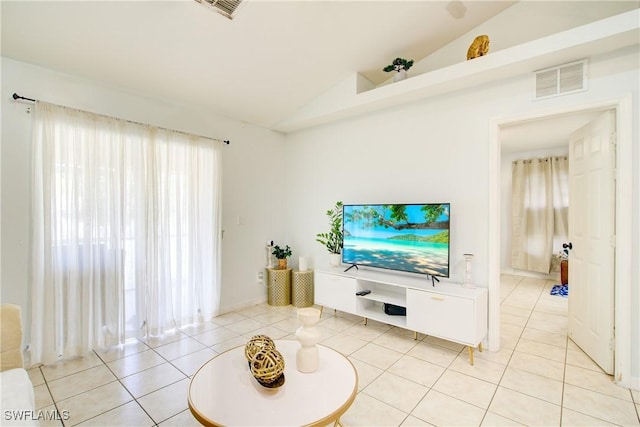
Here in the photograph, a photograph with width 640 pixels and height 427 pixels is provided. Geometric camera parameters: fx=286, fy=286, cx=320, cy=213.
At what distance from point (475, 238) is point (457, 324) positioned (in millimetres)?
844

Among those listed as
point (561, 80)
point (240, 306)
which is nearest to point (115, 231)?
point (240, 306)

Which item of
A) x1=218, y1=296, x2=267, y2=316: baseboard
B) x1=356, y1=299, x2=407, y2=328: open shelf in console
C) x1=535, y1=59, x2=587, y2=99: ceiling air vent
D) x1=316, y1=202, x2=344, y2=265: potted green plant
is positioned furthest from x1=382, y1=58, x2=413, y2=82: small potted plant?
x1=218, y1=296, x2=267, y2=316: baseboard

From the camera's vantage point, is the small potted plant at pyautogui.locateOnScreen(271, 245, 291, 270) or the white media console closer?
the white media console

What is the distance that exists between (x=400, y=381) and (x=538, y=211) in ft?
16.3

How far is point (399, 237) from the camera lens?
3.06 m

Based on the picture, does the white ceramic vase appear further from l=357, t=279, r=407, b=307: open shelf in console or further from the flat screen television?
the flat screen television

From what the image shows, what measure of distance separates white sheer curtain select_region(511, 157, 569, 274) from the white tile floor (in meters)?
2.61

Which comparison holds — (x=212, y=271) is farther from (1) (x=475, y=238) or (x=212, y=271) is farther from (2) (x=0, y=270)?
(1) (x=475, y=238)

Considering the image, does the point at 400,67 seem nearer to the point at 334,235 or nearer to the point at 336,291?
the point at 334,235

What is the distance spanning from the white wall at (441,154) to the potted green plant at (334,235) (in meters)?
0.13

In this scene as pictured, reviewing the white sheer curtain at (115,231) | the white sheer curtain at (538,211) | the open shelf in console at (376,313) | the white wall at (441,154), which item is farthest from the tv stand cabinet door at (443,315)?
the white sheer curtain at (538,211)

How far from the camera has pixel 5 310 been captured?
159cm

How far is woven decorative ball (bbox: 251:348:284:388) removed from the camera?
138 cm

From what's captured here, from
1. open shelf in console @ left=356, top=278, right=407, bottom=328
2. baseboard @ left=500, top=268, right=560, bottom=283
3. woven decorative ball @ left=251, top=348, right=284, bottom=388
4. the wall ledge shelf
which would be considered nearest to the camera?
woven decorative ball @ left=251, top=348, right=284, bottom=388
